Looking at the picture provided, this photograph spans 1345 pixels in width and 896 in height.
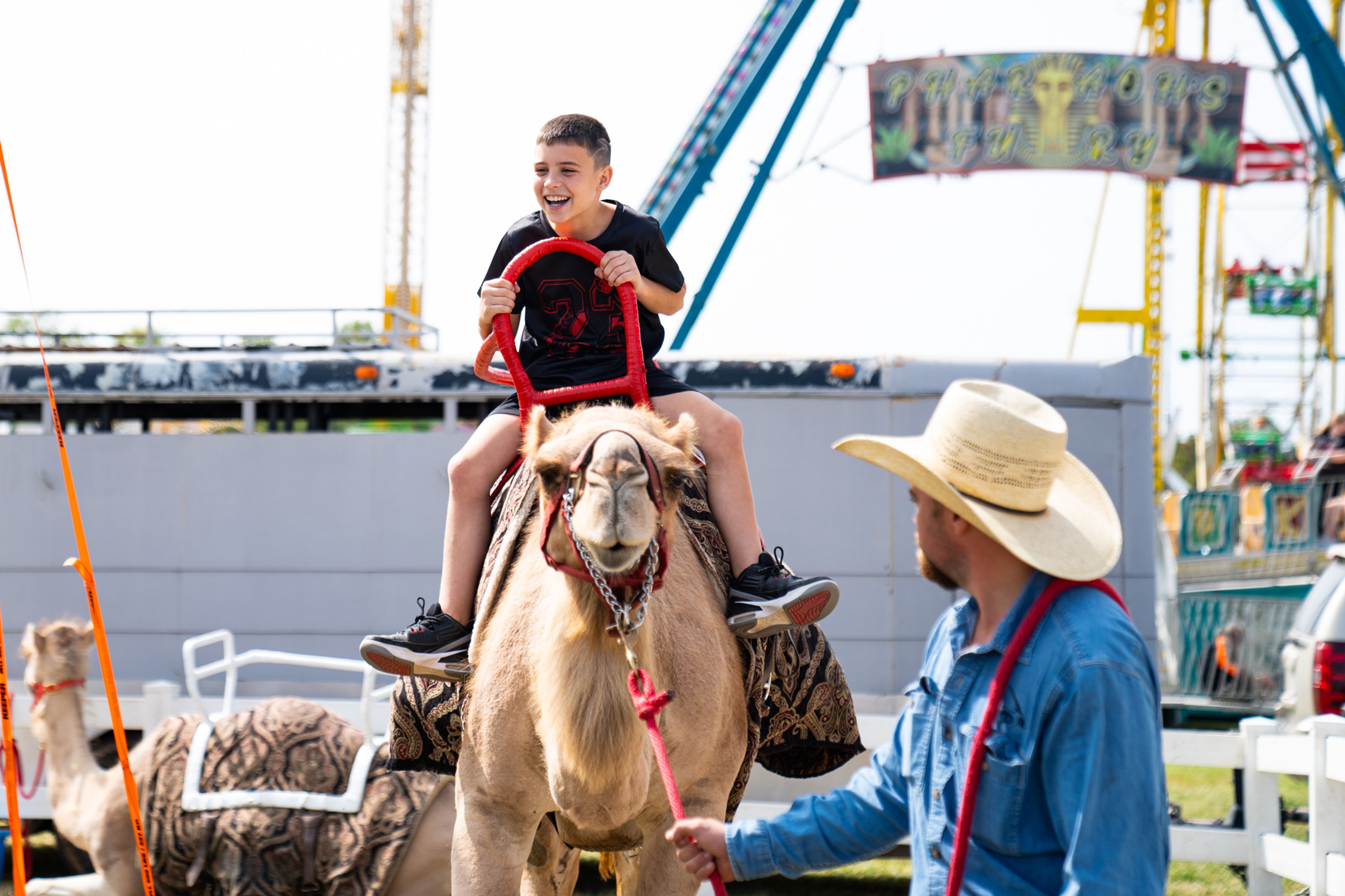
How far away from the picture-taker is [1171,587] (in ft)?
44.8

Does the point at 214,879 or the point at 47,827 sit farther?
the point at 47,827

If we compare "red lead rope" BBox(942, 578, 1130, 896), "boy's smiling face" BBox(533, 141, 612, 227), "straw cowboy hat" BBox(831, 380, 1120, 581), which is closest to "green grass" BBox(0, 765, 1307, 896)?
"boy's smiling face" BBox(533, 141, 612, 227)

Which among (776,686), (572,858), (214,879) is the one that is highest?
(776,686)

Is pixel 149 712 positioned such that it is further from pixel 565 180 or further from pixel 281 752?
pixel 565 180

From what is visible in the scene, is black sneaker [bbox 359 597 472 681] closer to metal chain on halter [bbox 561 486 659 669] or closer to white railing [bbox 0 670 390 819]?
metal chain on halter [bbox 561 486 659 669]

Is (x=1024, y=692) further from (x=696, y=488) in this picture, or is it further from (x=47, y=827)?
(x=47, y=827)

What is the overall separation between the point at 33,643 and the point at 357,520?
333 cm

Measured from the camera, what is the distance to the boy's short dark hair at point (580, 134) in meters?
4.04

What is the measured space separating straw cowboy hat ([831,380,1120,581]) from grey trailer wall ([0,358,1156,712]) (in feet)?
23.7

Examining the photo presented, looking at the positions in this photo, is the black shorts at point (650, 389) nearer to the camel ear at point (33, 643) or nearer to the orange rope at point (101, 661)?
the orange rope at point (101, 661)

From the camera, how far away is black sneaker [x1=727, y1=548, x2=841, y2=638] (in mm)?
3844

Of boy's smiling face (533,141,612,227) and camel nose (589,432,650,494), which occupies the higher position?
boy's smiling face (533,141,612,227)

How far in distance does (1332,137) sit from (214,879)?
835 inches

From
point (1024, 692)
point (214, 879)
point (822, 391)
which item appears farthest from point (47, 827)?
point (1024, 692)
